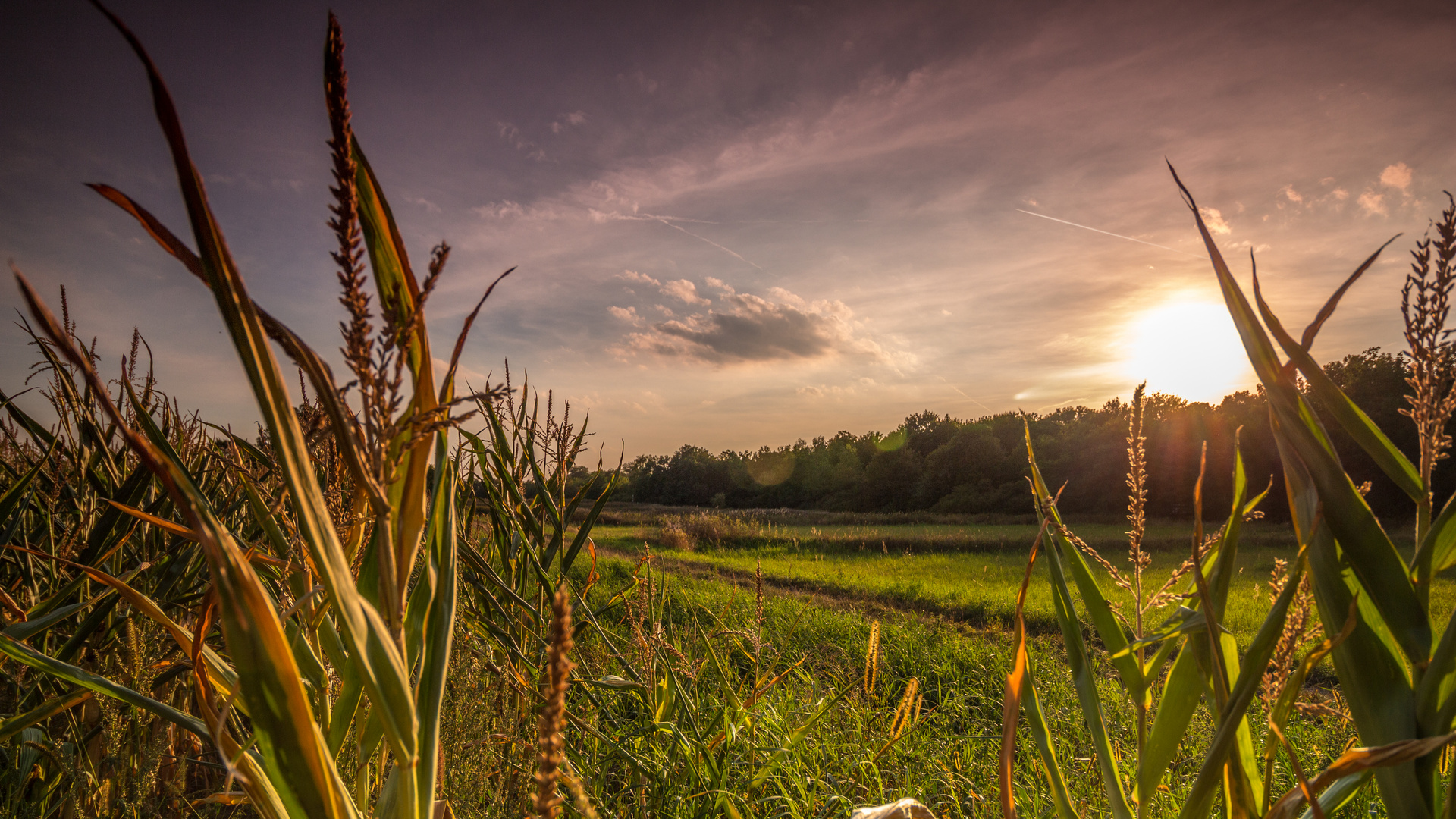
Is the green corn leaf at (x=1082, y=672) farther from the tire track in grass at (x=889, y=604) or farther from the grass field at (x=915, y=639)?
the tire track in grass at (x=889, y=604)

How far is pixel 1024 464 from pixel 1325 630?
2769cm

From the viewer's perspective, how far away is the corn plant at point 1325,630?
2.05 feet

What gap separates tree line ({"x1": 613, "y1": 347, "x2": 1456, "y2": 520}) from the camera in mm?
16516

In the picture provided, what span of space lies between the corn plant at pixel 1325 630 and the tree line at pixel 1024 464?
1.73 m

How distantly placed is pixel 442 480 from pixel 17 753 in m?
1.89

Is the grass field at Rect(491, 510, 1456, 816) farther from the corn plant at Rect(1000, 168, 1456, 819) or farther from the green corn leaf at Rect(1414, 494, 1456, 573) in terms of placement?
the green corn leaf at Rect(1414, 494, 1456, 573)

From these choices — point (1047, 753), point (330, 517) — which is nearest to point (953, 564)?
point (1047, 753)

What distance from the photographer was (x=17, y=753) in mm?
1511

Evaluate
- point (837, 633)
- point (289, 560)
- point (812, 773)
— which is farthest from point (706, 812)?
point (837, 633)

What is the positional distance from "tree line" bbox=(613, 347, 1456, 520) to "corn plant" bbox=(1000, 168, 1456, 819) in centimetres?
173

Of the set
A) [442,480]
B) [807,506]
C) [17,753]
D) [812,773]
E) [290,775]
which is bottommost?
[807,506]

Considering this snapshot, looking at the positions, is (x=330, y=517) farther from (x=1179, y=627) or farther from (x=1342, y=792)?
(x=1342, y=792)

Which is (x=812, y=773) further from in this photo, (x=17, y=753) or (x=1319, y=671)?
(x=1319, y=671)

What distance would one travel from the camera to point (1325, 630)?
2.26 ft
